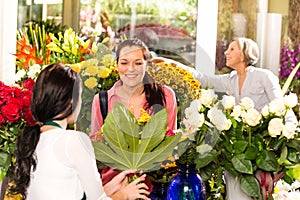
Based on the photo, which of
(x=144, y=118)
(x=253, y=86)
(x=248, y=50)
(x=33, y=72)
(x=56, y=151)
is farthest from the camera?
(x=248, y=50)

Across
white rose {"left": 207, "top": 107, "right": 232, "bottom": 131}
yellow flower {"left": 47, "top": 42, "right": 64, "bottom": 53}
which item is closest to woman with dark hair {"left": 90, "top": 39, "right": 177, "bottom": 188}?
white rose {"left": 207, "top": 107, "right": 232, "bottom": 131}

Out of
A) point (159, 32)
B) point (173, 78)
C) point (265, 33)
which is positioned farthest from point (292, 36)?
point (173, 78)

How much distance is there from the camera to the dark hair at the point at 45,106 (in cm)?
154

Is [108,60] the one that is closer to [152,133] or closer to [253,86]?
[152,133]

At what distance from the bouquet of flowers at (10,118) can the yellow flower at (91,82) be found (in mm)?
141

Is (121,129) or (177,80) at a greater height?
(177,80)

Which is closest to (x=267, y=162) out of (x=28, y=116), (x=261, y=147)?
(x=261, y=147)

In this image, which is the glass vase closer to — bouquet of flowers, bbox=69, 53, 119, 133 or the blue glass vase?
the blue glass vase

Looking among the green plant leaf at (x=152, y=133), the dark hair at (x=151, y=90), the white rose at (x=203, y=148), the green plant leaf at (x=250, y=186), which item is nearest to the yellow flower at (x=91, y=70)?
the dark hair at (x=151, y=90)

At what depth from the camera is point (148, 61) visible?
1661mm

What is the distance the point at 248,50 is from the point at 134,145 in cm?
75

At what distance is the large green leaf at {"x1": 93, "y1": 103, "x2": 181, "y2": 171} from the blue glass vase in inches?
2.2

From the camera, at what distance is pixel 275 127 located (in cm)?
157

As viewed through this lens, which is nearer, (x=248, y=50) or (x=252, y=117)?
(x=252, y=117)
